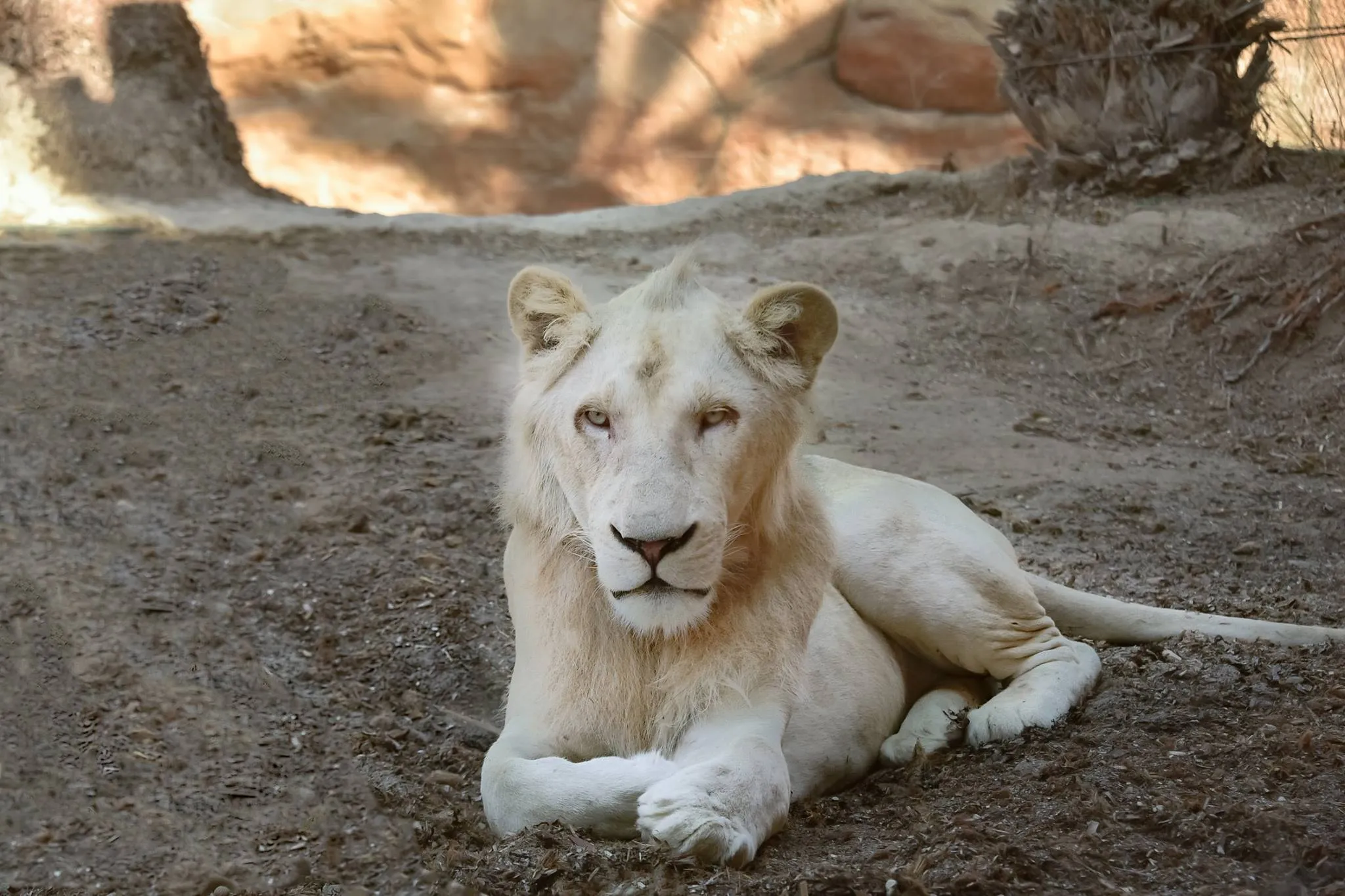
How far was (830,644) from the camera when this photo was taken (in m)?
4.03

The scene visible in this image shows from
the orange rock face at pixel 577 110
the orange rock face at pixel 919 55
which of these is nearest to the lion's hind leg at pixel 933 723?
the orange rock face at pixel 577 110

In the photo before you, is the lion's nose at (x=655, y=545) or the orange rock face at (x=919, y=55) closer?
the lion's nose at (x=655, y=545)

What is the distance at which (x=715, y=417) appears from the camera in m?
3.29

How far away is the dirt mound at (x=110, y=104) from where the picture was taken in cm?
967

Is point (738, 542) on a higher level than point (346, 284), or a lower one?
higher

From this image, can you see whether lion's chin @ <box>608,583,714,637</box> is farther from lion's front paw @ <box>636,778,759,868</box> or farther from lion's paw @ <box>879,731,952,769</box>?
lion's paw @ <box>879,731,952,769</box>

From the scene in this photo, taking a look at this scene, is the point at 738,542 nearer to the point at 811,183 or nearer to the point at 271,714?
the point at 271,714

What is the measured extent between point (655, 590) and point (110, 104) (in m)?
8.43

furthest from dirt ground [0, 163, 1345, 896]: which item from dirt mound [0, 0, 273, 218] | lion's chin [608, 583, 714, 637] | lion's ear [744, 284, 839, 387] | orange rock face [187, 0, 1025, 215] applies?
orange rock face [187, 0, 1025, 215]

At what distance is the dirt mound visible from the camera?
9672 millimetres

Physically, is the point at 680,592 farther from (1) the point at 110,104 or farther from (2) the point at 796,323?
(1) the point at 110,104

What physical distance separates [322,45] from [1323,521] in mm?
12746

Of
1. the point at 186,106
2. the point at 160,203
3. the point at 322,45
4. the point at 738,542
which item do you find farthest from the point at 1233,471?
the point at 322,45

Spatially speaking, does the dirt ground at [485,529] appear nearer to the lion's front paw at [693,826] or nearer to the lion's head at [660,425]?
the lion's front paw at [693,826]
